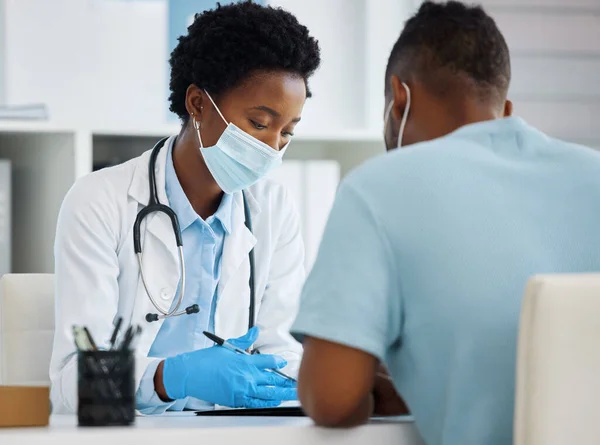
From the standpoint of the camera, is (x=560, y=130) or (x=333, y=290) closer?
(x=333, y=290)

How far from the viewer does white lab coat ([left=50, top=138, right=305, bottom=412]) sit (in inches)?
64.5

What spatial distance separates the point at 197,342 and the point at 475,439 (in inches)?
33.4

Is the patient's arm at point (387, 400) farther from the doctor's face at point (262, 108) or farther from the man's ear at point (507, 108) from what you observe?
the doctor's face at point (262, 108)

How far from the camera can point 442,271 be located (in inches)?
41.5

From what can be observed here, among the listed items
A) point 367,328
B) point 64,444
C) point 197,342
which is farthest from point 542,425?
point 197,342

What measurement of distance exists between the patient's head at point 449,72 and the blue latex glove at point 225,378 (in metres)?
0.45

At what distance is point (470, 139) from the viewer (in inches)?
45.0

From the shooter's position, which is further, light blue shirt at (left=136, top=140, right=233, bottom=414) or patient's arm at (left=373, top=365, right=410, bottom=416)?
light blue shirt at (left=136, top=140, right=233, bottom=414)

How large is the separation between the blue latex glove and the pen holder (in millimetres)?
361

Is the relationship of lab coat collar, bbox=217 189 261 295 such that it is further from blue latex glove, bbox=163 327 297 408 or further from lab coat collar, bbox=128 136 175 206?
blue latex glove, bbox=163 327 297 408

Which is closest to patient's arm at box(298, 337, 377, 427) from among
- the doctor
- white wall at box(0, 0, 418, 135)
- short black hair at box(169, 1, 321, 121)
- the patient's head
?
the patient's head

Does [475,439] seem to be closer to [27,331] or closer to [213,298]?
[213,298]

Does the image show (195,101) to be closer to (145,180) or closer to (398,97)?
(145,180)

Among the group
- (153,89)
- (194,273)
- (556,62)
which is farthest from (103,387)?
(556,62)
